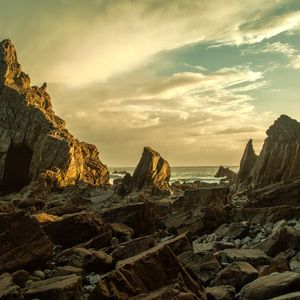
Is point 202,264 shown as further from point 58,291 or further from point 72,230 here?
point 72,230

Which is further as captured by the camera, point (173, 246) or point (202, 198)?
point (202, 198)

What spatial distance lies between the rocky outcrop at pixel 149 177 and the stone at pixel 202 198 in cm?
2728

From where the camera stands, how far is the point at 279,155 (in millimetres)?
29719

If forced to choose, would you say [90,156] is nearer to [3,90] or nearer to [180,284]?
[3,90]

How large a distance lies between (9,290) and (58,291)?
1.16 metres

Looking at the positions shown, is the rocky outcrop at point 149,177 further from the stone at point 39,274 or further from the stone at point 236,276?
the stone at point 236,276

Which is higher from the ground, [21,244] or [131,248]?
[21,244]

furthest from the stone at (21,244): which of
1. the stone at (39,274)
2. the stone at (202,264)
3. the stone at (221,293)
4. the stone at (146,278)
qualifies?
the stone at (221,293)

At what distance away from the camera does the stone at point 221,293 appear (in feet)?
25.0

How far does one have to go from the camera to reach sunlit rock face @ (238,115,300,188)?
92.2ft

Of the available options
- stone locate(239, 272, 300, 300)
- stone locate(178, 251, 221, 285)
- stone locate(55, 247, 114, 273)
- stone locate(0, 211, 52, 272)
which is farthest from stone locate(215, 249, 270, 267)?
stone locate(0, 211, 52, 272)

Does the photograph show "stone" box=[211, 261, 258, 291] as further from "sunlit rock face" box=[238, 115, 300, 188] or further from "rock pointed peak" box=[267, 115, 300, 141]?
"rock pointed peak" box=[267, 115, 300, 141]

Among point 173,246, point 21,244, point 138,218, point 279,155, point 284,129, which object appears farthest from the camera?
point 284,129

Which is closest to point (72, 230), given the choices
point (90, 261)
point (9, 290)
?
point (90, 261)
